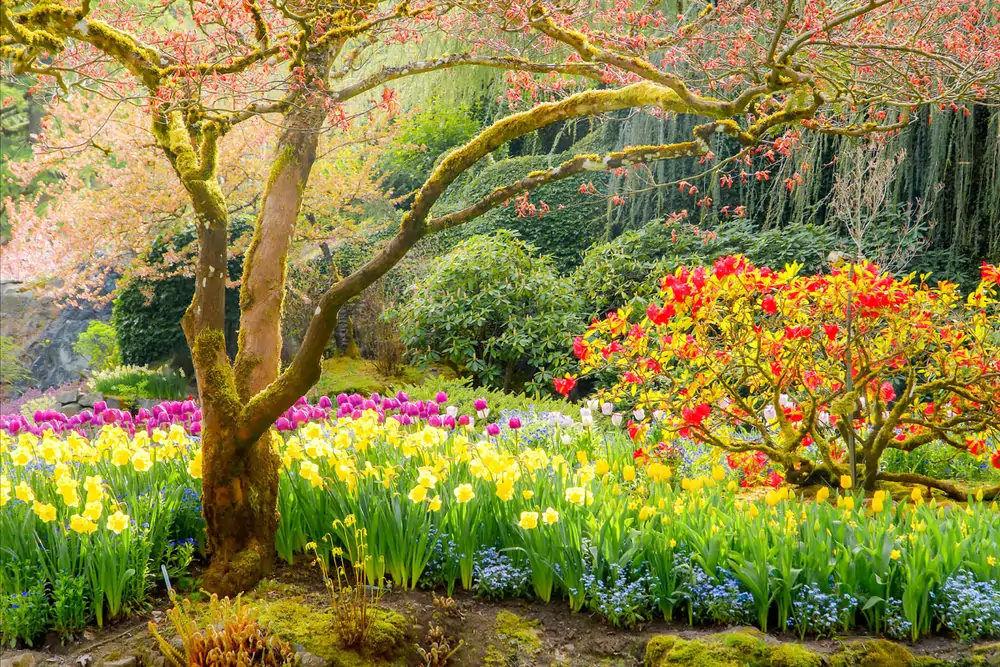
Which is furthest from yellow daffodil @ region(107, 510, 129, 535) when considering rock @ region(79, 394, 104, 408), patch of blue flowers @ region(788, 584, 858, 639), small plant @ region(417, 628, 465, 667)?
rock @ region(79, 394, 104, 408)

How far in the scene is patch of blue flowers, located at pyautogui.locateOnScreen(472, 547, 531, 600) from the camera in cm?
311

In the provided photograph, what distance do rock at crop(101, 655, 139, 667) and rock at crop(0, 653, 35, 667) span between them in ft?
0.90

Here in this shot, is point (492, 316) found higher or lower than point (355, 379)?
higher

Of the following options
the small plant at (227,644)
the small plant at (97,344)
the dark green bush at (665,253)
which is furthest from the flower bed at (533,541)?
the small plant at (97,344)

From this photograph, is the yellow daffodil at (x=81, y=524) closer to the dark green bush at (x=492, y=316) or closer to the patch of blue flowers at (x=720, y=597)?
the patch of blue flowers at (x=720, y=597)

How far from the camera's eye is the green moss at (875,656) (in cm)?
258

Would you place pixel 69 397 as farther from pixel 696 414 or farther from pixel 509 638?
pixel 509 638

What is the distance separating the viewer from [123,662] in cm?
264

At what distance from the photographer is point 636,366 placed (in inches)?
167

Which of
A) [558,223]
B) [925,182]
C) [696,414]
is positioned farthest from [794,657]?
[558,223]

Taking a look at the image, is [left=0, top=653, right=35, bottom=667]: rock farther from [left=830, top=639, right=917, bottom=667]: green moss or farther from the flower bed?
[left=830, top=639, right=917, bottom=667]: green moss

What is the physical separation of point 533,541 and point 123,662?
1.48m

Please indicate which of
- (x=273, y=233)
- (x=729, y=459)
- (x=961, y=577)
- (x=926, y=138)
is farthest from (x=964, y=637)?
(x=926, y=138)

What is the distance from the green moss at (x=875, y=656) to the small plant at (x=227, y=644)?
1.80 meters
